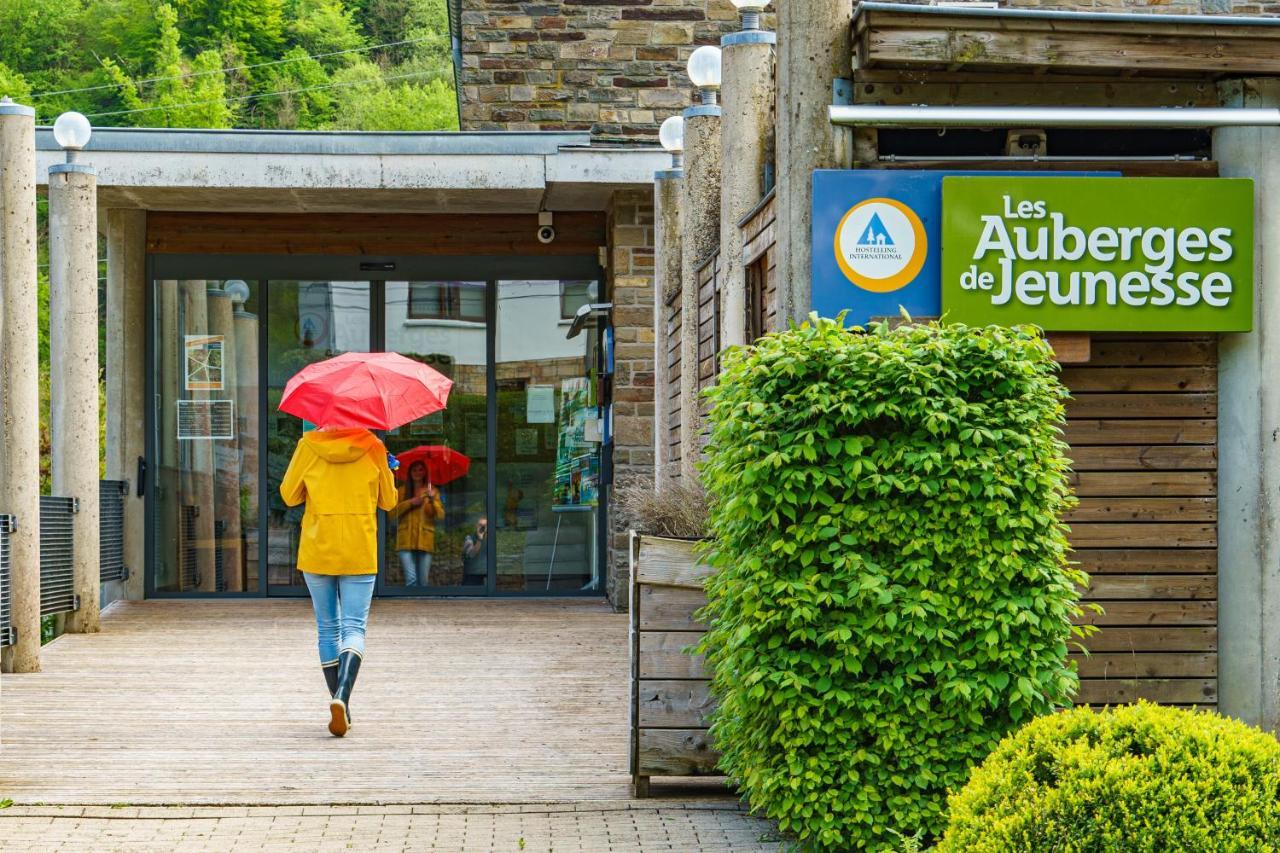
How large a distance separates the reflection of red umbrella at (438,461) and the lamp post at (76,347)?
3755 mm

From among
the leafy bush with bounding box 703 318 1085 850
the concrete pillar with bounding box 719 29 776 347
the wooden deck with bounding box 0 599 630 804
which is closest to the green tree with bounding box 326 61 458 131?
the wooden deck with bounding box 0 599 630 804

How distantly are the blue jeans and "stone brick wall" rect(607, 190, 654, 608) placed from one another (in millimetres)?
6314

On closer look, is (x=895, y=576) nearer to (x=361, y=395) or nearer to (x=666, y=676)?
(x=666, y=676)

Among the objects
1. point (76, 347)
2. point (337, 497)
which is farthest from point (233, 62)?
point (337, 497)

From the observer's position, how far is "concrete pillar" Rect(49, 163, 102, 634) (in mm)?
12656

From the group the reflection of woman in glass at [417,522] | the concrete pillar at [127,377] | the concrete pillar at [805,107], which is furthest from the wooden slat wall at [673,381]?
the concrete pillar at [127,377]

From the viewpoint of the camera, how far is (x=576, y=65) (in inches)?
631

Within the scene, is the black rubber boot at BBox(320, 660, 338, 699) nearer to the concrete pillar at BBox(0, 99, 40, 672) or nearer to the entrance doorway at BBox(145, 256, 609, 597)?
the concrete pillar at BBox(0, 99, 40, 672)

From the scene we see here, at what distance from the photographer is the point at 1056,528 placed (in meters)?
5.89

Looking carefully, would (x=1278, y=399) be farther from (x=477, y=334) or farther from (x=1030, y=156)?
(x=477, y=334)

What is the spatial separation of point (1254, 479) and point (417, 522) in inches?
403

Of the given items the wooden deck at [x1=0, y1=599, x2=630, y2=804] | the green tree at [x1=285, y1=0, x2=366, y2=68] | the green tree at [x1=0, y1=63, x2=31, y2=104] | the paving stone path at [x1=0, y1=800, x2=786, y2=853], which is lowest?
the wooden deck at [x1=0, y1=599, x2=630, y2=804]

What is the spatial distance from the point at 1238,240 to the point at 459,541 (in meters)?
10.3

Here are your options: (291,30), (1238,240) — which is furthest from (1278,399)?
(291,30)
